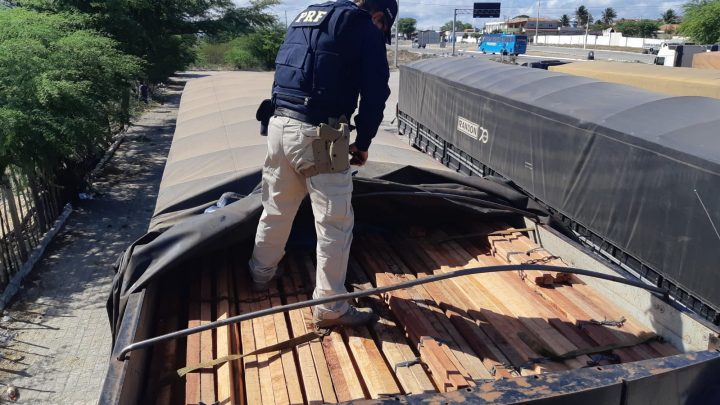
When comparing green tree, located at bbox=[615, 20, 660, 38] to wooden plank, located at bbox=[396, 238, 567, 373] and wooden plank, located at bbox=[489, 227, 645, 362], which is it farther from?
wooden plank, located at bbox=[396, 238, 567, 373]

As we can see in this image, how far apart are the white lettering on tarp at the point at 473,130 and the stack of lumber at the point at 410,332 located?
570 centimetres

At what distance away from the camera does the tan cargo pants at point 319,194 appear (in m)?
3.35

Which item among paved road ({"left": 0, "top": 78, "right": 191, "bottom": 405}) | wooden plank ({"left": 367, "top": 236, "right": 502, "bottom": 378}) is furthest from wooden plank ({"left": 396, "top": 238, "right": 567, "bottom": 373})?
paved road ({"left": 0, "top": 78, "right": 191, "bottom": 405})

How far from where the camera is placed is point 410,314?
3.59 meters

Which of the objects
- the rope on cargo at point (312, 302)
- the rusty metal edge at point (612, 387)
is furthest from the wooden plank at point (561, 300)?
the rusty metal edge at point (612, 387)

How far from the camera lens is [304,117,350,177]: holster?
10.8 ft

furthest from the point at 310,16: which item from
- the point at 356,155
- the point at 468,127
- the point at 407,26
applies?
the point at 407,26

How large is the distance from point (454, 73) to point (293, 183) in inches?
373

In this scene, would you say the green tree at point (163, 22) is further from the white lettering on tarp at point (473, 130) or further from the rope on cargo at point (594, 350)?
the rope on cargo at point (594, 350)

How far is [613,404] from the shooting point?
2.27m

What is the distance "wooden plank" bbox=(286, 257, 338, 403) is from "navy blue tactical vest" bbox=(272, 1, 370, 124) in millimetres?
1234

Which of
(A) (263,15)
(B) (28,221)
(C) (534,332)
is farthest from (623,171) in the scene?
(A) (263,15)

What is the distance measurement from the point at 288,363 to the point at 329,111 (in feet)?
4.78

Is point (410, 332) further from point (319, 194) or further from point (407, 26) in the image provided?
point (407, 26)
